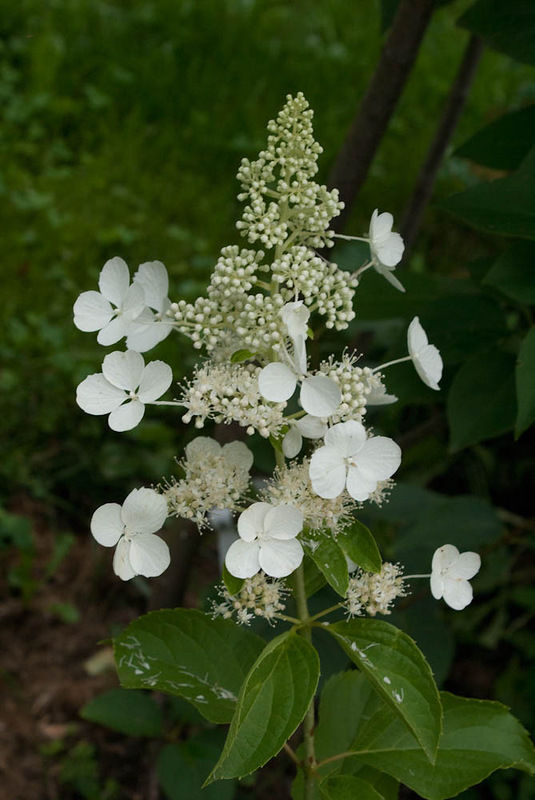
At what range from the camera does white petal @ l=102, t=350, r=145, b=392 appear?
41.8 inches

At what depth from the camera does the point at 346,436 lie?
3.15ft

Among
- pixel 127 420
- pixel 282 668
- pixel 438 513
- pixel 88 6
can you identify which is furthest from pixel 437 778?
pixel 88 6

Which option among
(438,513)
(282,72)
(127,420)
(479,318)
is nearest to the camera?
(127,420)

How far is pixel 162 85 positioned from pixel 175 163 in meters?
0.42

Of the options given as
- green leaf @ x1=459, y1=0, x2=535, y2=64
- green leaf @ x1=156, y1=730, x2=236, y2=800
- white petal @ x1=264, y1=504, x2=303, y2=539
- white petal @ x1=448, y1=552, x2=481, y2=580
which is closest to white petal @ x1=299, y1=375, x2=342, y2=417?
white petal @ x1=264, y1=504, x2=303, y2=539

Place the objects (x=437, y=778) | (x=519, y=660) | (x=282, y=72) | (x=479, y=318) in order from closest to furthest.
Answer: (x=437, y=778) < (x=479, y=318) < (x=519, y=660) < (x=282, y=72)

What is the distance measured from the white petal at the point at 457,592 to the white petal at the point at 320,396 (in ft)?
1.09

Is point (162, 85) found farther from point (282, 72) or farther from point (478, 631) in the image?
point (478, 631)

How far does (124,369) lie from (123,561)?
0.23 meters

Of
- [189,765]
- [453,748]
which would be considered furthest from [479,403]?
[189,765]

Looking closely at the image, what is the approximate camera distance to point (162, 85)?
3.78 m

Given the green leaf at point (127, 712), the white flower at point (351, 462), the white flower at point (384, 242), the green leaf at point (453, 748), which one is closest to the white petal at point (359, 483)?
the white flower at point (351, 462)

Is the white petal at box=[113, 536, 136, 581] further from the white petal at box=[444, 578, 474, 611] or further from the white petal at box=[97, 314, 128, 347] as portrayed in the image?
the white petal at box=[444, 578, 474, 611]

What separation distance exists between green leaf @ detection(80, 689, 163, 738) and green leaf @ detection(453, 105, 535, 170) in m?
1.37
